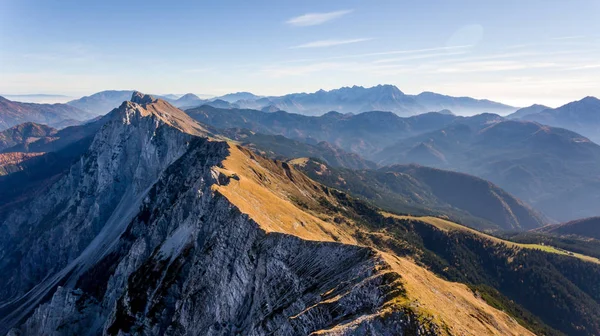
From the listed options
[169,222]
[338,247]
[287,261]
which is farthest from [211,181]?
[338,247]

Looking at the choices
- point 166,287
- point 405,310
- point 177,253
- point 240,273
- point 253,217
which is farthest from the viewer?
point 177,253

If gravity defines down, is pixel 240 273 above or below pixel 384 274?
below

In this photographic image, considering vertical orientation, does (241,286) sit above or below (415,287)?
below

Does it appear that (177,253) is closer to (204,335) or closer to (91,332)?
(204,335)

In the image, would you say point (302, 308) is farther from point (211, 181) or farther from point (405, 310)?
point (211, 181)

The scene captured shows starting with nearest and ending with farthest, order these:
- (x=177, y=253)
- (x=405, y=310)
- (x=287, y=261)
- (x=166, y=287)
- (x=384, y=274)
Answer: (x=405, y=310), (x=384, y=274), (x=287, y=261), (x=166, y=287), (x=177, y=253)

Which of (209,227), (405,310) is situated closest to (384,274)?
(405,310)

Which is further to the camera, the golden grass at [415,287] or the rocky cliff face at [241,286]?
the rocky cliff face at [241,286]

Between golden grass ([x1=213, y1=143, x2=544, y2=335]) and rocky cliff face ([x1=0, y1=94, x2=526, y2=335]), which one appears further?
rocky cliff face ([x1=0, y1=94, x2=526, y2=335])

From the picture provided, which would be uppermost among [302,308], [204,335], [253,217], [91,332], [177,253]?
[253,217]

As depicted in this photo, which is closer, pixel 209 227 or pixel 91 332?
pixel 209 227

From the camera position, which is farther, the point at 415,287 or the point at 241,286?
the point at 241,286
